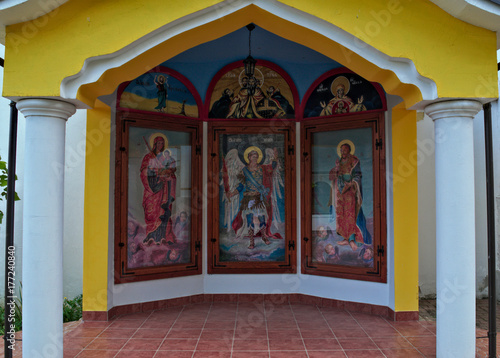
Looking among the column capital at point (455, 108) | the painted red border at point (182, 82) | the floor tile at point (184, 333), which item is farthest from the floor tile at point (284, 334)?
the painted red border at point (182, 82)

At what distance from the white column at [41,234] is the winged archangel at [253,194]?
327cm

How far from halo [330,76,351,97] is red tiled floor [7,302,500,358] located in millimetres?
3504

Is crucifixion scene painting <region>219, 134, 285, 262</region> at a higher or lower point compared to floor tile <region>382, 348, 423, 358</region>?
higher

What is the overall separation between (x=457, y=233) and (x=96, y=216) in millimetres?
4724

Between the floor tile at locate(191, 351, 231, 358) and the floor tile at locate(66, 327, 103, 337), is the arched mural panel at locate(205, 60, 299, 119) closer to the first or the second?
the floor tile at locate(66, 327, 103, 337)

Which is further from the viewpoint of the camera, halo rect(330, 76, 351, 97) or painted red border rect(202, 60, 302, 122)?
painted red border rect(202, 60, 302, 122)

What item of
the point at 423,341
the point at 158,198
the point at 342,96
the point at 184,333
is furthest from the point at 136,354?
the point at 342,96

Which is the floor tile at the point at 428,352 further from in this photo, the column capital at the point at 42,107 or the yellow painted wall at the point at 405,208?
the column capital at the point at 42,107

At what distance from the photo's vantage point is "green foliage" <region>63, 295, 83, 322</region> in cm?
682

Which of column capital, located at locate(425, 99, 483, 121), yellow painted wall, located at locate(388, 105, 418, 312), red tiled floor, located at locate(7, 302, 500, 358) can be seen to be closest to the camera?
column capital, located at locate(425, 99, 483, 121)

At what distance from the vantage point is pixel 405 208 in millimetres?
6039

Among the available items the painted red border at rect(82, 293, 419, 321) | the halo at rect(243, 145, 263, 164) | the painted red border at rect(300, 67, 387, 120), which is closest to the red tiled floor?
the painted red border at rect(82, 293, 419, 321)

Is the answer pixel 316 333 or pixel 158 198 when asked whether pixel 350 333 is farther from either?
pixel 158 198

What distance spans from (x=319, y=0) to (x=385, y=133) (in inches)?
109
